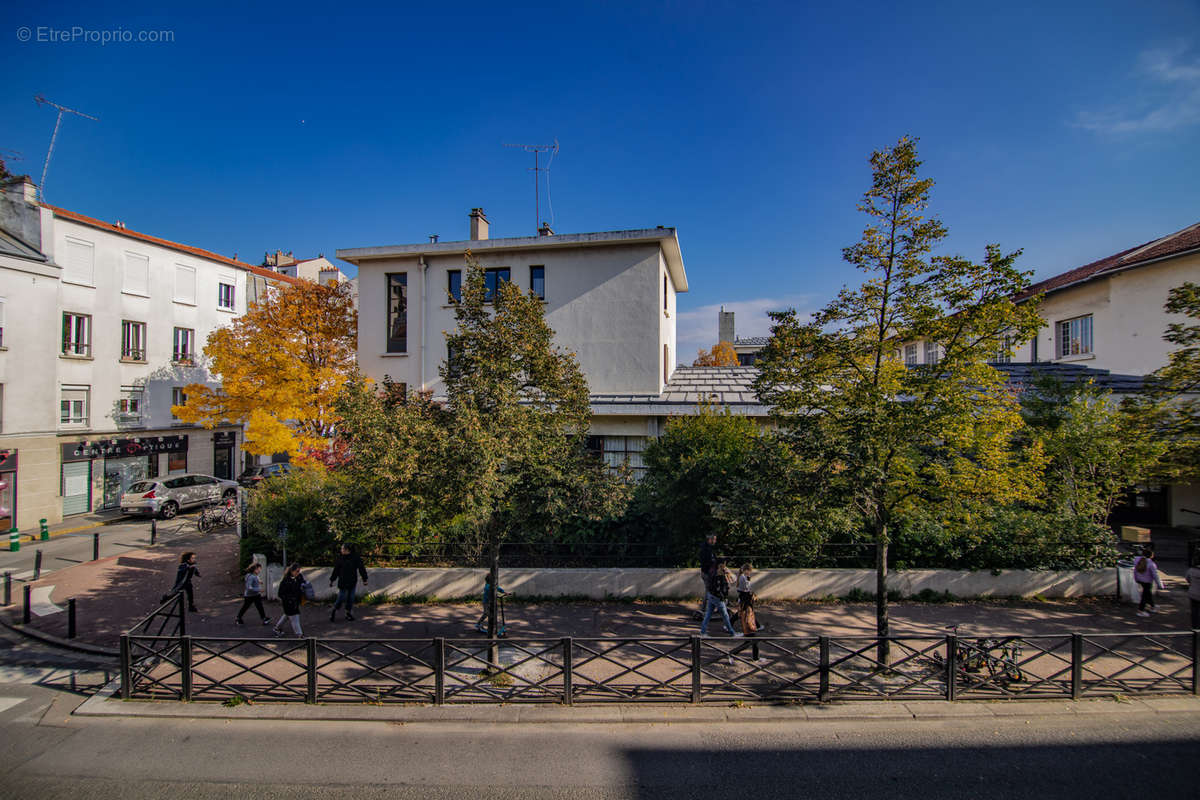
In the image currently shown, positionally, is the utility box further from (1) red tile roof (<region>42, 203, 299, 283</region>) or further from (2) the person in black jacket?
(1) red tile roof (<region>42, 203, 299, 283</region>)

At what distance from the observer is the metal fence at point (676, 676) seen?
7.49 m

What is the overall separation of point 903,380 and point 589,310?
11.5m

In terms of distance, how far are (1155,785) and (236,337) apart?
27.2 meters

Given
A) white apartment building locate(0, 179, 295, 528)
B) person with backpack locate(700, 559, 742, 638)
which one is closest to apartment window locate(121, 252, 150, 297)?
white apartment building locate(0, 179, 295, 528)

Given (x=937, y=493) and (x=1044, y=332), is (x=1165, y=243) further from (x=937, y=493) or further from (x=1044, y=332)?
(x=937, y=493)

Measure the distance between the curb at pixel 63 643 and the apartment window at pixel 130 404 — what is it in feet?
50.9

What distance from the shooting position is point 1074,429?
12.4 meters

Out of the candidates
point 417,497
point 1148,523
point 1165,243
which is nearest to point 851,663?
point 417,497

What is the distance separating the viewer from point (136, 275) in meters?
23.3

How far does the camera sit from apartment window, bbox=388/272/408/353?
19.3m

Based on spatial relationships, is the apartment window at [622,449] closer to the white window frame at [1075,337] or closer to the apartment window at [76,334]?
the white window frame at [1075,337]

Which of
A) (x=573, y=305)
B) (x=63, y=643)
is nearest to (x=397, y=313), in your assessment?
(x=573, y=305)

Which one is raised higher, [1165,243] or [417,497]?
[1165,243]

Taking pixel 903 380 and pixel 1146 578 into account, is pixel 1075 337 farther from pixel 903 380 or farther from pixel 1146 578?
pixel 903 380
